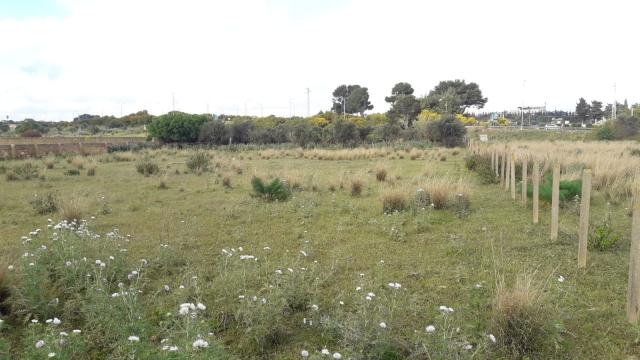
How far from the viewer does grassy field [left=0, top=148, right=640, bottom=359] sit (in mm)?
3518

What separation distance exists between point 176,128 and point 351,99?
149ft

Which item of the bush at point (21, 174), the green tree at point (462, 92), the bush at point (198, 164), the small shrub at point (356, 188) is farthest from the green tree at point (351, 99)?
the small shrub at point (356, 188)

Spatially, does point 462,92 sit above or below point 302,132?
above

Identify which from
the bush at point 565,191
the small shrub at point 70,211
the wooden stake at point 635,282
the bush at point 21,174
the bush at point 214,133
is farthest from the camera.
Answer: the bush at point 214,133

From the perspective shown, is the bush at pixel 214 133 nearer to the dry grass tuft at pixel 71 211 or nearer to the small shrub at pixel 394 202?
the dry grass tuft at pixel 71 211

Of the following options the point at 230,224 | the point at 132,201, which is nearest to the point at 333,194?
the point at 230,224

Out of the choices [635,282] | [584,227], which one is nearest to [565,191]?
[584,227]

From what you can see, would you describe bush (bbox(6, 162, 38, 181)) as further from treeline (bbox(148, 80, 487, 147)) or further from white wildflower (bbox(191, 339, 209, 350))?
treeline (bbox(148, 80, 487, 147))

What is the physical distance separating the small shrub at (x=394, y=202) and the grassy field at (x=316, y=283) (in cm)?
4

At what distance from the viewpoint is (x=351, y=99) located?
284 ft

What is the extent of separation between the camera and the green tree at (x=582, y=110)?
7700cm

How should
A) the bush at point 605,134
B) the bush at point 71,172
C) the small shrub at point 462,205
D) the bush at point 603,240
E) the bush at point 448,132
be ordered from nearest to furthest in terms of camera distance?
the bush at point 603,240, the small shrub at point 462,205, the bush at point 71,172, the bush at point 448,132, the bush at point 605,134

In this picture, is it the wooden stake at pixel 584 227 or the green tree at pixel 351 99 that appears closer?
the wooden stake at pixel 584 227

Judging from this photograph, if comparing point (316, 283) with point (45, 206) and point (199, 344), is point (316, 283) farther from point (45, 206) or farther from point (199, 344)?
point (45, 206)
